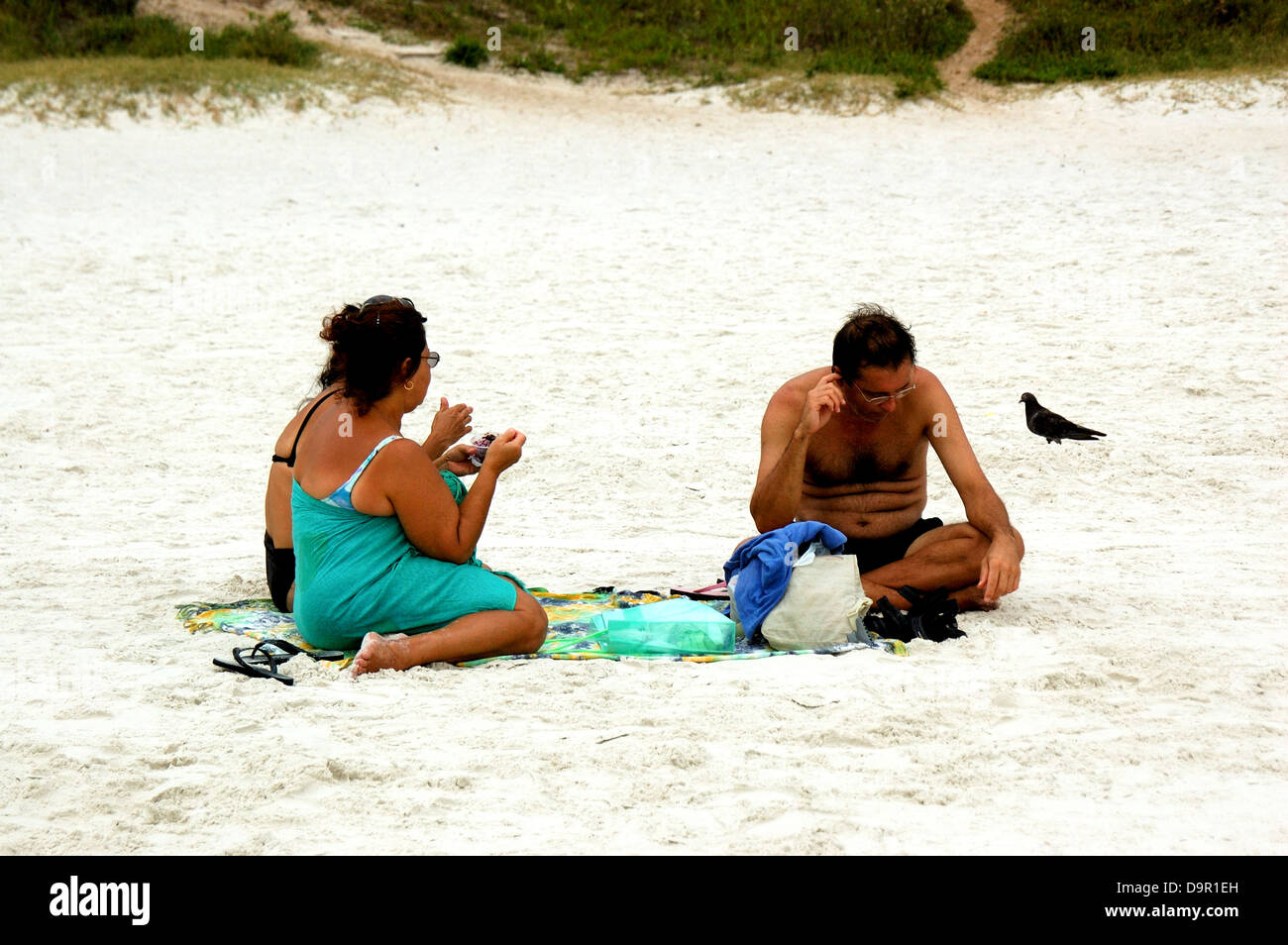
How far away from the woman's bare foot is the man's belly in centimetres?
156

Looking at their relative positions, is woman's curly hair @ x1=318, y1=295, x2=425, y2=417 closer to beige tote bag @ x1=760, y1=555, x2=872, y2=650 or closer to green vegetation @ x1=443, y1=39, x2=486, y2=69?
beige tote bag @ x1=760, y1=555, x2=872, y2=650

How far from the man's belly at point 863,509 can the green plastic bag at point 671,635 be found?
69 centimetres

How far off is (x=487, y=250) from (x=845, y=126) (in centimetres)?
530

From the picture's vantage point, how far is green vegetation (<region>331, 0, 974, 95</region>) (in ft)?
53.4

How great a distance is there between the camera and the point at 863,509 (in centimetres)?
450

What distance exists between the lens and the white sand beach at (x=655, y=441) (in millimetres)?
2850

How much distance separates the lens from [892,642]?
391 centimetres

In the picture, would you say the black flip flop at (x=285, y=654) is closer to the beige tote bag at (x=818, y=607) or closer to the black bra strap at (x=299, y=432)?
the black bra strap at (x=299, y=432)

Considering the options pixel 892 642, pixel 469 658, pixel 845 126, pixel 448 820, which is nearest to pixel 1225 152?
pixel 845 126

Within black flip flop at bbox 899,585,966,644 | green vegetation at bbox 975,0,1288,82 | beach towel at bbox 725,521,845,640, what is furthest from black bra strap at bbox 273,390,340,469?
green vegetation at bbox 975,0,1288,82

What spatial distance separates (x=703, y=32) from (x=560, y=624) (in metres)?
14.6

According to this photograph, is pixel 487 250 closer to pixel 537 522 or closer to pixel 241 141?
pixel 241 141

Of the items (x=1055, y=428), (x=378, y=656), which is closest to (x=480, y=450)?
(x=378, y=656)

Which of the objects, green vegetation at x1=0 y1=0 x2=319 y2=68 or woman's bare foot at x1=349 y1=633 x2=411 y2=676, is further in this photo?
green vegetation at x1=0 y1=0 x2=319 y2=68
